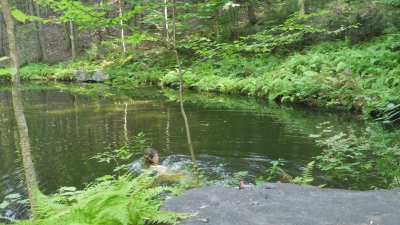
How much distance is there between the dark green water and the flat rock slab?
3588 mm

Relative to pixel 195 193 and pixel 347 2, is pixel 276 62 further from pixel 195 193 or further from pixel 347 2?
pixel 195 193

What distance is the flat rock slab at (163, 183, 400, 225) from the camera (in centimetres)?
389

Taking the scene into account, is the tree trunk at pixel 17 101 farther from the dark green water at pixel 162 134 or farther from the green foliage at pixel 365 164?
the green foliage at pixel 365 164

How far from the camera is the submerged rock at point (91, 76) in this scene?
88.1 ft

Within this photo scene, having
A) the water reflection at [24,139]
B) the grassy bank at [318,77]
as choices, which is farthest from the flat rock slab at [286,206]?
the grassy bank at [318,77]

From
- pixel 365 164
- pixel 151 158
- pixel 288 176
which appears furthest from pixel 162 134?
pixel 365 164

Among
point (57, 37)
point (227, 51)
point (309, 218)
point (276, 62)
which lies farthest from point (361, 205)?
point (57, 37)

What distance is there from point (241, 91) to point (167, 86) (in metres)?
5.50

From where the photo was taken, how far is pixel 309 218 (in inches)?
155

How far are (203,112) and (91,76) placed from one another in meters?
14.5

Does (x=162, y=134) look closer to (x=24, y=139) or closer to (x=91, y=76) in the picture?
(x=24, y=139)

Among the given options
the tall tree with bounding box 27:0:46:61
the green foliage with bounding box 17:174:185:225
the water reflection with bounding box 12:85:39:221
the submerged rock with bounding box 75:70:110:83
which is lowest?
the green foliage with bounding box 17:174:185:225

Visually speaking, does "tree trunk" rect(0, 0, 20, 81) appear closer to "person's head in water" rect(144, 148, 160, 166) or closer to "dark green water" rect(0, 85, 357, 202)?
"dark green water" rect(0, 85, 357, 202)

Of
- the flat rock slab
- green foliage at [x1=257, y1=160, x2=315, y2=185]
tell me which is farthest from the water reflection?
green foliage at [x1=257, y1=160, x2=315, y2=185]
